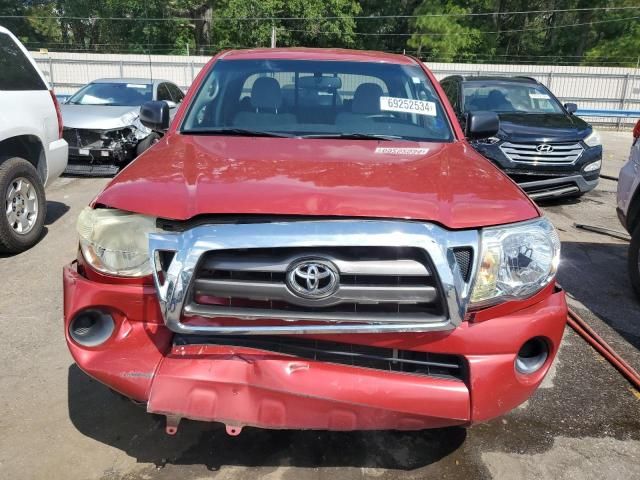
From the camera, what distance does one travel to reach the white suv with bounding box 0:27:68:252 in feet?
16.4

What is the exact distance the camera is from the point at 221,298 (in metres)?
2.07

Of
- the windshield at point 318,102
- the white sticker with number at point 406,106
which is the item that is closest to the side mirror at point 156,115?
the windshield at point 318,102

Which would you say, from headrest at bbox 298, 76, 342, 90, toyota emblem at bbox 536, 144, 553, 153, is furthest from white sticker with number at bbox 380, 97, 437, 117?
toyota emblem at bbox 536, 144, 553, 153

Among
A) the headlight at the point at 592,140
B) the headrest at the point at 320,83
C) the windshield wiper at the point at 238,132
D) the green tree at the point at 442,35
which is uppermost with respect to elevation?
the green tree at the point at 442,35

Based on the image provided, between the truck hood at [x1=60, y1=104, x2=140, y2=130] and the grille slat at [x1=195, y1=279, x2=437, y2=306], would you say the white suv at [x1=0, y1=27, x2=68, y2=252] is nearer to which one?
the truck hood at [x1=60, y1=104, x2=140, y2=130]

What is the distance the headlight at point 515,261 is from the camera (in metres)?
2.04

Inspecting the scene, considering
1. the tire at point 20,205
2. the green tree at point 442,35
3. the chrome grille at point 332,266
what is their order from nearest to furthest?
the chrome grille at point 332,266 → the tire at point 20,205 → the green tree at point 442,35

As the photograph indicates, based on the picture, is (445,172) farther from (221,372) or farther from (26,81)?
(26,81)

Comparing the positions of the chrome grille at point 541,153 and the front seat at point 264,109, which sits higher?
the front seat at point 264,109

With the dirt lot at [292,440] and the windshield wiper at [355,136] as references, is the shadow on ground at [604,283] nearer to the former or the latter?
→ the dirt lot at [292,440]

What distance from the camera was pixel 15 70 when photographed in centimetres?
527

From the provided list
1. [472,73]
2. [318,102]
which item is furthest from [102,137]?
[472,73]

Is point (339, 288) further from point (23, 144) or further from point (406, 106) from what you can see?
point (23, 144)

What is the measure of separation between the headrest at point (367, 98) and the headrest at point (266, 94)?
1.53 feet
